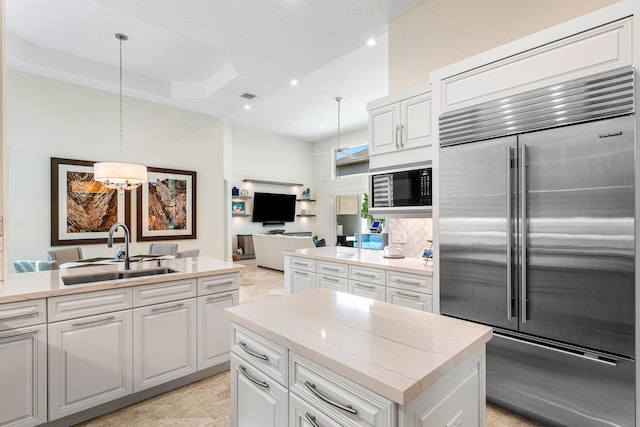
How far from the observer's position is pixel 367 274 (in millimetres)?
2992

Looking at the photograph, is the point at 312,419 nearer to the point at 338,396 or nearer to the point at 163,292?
the point at 338,396

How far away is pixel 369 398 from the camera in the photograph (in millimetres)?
942

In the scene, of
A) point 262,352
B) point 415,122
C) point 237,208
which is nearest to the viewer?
point 262,352

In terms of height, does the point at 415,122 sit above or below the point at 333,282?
above

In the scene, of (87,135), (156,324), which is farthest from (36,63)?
(156,324)

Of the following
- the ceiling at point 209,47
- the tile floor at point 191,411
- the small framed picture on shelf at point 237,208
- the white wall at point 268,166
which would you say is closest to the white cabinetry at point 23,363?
the tile floor at point 191,411

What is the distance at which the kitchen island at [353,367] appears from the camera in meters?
0.94

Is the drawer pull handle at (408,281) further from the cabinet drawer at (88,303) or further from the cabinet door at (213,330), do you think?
the cabinet drawer at (88,303)

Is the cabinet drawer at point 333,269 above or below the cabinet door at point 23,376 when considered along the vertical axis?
above

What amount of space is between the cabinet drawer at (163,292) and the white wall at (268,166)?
6194 mm

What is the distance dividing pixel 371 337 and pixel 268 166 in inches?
358

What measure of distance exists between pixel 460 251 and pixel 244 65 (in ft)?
11.3

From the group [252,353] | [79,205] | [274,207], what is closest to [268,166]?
[274,207]

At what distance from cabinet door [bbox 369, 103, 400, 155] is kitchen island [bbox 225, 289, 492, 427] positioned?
187 cm
